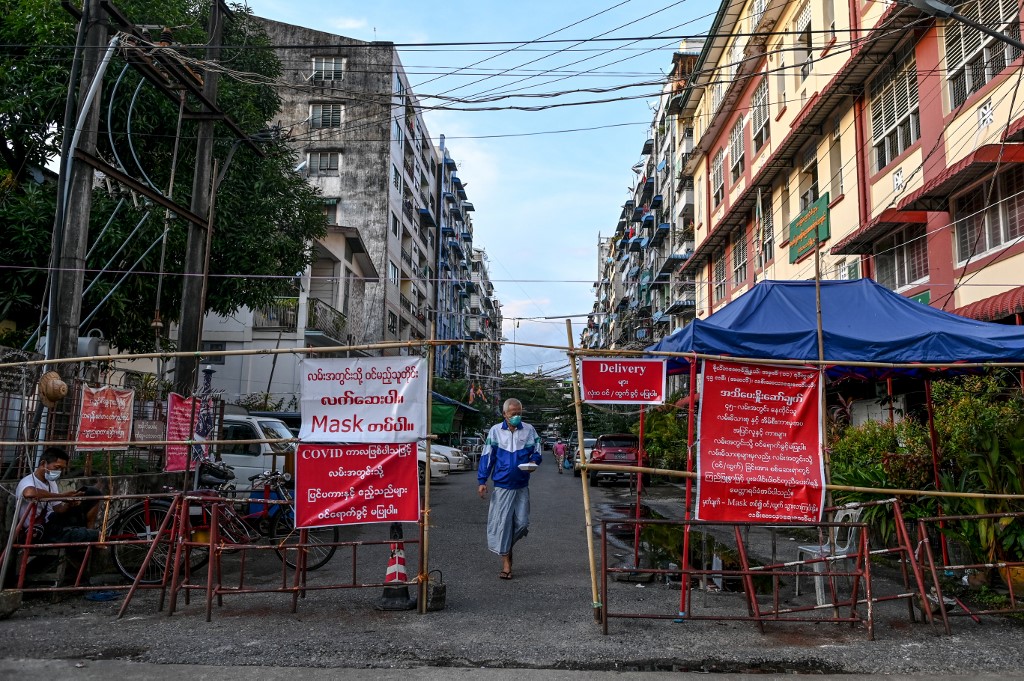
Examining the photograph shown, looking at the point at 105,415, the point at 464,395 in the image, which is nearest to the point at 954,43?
the point at 105,415

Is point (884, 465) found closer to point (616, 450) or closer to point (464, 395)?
point (616, 450)

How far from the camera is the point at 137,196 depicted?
1486cm

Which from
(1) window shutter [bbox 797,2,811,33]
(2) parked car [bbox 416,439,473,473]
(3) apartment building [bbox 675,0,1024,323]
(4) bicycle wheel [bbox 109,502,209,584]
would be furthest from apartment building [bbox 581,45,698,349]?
(4) bicycle wheel [bbox 109,502,209,584]

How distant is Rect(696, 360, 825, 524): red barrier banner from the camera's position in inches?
233

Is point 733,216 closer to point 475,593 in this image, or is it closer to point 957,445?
point 957,445

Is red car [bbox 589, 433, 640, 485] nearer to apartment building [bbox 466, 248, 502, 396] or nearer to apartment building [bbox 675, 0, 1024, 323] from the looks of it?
apartment building [bbox 675, 0, 1024, 323]

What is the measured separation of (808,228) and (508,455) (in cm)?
1422

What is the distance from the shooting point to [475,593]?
23.8 ft

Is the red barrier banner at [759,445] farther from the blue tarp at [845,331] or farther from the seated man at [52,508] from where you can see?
the seated man at [52,508]

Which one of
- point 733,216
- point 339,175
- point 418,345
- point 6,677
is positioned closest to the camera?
point 6,677

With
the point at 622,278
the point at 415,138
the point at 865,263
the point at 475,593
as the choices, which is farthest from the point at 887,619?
the point at 622,278

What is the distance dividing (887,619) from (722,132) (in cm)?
2404

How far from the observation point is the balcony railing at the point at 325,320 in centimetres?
2658

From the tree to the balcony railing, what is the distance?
7.60m
